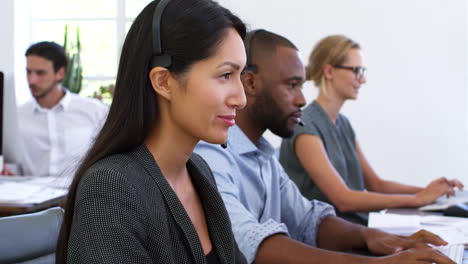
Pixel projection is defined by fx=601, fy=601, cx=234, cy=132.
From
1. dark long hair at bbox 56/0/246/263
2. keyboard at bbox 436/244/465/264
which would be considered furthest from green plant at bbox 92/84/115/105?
dark long hair at bbox 56/0/246/263

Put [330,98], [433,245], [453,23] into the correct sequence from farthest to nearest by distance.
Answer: [453,23]
[330,98]
[433,245]

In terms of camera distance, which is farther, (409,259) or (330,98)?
(330,98)

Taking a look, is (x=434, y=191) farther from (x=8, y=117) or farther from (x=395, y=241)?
(x=8, y=117)

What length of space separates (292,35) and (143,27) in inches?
156

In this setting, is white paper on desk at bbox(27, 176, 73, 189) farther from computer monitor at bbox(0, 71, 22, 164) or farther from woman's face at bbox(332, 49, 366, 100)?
woman's face at bbox(332, 49, 366, 100)

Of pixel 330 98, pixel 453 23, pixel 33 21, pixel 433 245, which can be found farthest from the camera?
pixel 33 21

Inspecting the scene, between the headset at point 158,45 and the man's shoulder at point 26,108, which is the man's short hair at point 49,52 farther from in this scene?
the headset at point 158,45

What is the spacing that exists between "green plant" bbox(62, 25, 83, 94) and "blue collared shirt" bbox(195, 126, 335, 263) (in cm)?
333

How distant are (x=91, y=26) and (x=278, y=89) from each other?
Result: 13.3 ft

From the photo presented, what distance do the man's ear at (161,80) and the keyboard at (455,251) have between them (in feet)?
2.63

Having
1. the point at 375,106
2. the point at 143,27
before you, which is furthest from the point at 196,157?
the point at 375,106

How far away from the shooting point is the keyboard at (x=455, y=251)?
1427mm

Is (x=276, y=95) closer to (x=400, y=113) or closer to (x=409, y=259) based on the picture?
(x=409, y=259)

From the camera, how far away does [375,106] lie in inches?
189
